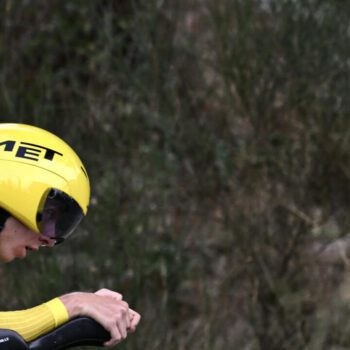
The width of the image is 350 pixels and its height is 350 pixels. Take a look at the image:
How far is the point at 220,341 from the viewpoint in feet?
17.4

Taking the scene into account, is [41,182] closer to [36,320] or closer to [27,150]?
[27,150]

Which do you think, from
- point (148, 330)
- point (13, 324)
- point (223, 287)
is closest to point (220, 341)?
point (148, 330)

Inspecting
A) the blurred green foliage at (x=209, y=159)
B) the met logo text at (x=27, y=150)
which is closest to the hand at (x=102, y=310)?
the met logo text at (x=27, y=150)

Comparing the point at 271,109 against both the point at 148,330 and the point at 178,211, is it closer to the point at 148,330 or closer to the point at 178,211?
the point at 178,211

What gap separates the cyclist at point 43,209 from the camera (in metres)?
2.32

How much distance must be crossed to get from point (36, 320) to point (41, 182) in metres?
0.29

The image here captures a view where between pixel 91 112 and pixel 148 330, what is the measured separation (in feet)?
A: 6.65

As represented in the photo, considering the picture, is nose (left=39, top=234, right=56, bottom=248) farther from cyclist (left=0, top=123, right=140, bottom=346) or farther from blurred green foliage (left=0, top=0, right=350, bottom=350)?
blurred green foliage (left=0, top=0, right=350, bottom=350)

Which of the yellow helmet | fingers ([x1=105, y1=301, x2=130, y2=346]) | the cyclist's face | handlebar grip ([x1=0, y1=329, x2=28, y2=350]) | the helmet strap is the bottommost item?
handlebar grip ([x1=0, y1=329, x2=28, y2=350])

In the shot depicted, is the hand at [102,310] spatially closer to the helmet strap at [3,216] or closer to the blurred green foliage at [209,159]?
the helmet strap at [3,216]

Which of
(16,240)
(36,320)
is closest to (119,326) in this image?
(36,320)

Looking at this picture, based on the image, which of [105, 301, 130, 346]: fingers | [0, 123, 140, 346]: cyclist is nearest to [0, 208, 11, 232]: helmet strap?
[0, 123, 140, 346]: cyclist

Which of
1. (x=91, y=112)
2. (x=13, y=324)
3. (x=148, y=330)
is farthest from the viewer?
(x=91, y=112)

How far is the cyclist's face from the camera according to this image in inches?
93.5
